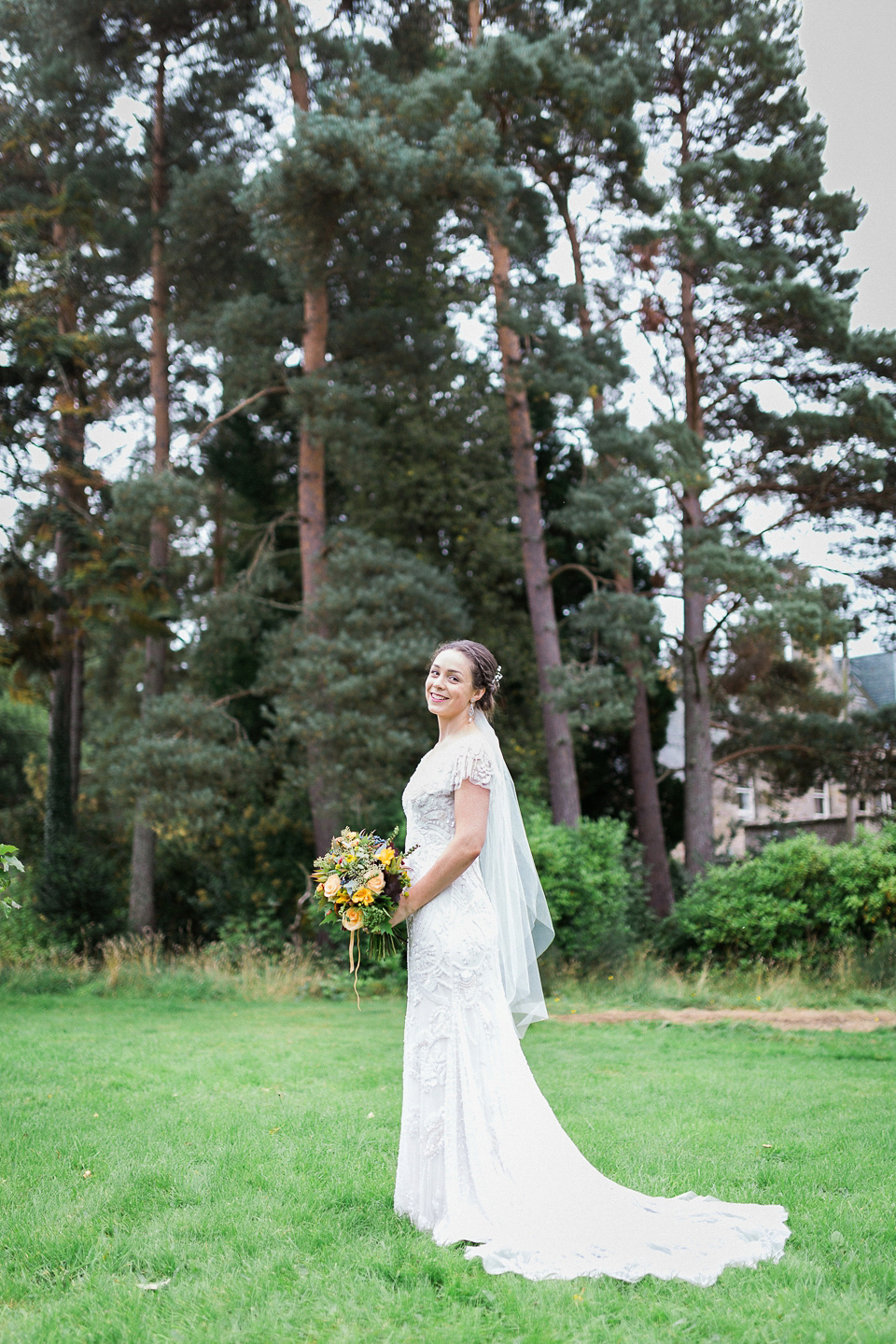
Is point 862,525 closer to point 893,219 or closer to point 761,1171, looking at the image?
point 893,219

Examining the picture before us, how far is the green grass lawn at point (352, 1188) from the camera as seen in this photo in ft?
10.5

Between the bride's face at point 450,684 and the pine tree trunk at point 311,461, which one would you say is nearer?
the bride's face at point 450,684

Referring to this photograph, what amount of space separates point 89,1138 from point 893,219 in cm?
1884

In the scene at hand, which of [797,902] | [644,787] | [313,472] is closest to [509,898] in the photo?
[797,902]

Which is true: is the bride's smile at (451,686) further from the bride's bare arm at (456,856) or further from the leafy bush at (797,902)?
the leafy bush at (797,902)

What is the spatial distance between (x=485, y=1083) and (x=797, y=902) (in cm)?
1020

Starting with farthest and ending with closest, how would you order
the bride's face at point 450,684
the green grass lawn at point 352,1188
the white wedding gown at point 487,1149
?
the bride's face at point 450,684, the white wedding gown at point 487,1149, the green grass lawn at point 352,1188

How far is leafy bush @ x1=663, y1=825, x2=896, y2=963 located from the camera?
12.6m

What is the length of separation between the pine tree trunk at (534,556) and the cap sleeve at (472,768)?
473 inches

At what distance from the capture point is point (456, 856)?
4.08m

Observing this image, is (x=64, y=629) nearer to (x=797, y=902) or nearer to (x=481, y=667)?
(x=797, y=902)

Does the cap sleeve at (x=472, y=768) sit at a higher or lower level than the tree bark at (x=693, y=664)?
lower

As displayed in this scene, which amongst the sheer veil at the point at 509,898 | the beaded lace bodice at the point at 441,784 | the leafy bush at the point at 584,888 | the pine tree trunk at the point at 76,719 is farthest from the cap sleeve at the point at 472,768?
the pine tree trunk at the point at 76,719

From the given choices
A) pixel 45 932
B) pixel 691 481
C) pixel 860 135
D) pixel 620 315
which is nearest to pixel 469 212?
pixel 620 315
